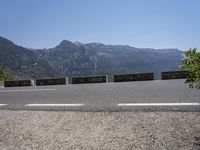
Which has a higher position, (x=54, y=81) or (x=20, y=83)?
(x=54, y=81)

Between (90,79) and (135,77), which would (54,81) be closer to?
(90,79)

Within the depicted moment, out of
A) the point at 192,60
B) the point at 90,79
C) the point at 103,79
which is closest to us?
the point at 192,60

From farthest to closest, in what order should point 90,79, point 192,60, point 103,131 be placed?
point 90,79 < point 103,131 < point 192,60

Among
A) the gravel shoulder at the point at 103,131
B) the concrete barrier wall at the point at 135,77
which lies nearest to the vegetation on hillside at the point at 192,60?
the gravel shoulder at the point at 103,131

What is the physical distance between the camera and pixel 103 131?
19.5ft

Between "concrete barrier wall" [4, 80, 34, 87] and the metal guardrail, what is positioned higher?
the metal guardrail

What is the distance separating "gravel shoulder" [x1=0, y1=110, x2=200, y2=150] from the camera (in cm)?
523

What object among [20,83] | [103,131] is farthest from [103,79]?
[103,131]

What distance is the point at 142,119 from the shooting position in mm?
6445

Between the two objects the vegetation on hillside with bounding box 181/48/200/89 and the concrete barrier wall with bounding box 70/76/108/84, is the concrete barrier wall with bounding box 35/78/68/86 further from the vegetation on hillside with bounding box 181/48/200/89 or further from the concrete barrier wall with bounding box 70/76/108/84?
the vegetation on hillside with bounding box 181/48/200/89

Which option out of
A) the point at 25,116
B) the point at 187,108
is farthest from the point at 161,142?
the point at 25,116

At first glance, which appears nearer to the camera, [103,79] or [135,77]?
[135,77]

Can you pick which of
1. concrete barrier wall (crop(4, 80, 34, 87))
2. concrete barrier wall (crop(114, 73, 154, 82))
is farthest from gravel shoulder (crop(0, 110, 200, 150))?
concrete barrier wall (crop(4, 80, 34, 87))

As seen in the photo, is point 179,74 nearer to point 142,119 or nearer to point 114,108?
point 114,108
